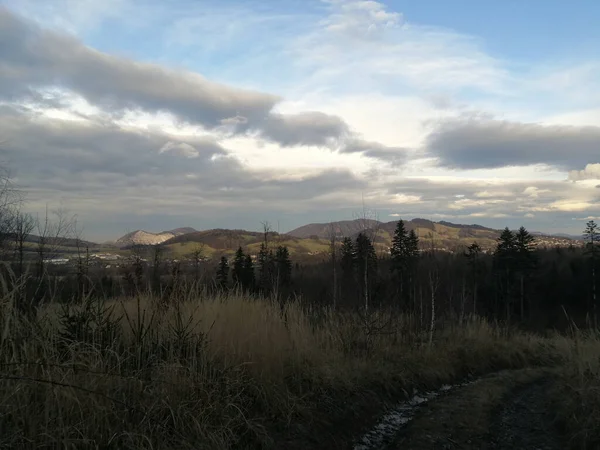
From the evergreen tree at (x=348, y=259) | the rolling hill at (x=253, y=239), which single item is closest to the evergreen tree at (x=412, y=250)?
the rolling hill at (x=253, y=239)

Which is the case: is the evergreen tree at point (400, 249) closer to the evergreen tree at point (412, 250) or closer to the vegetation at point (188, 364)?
the evergreen tree at point (412, 250)

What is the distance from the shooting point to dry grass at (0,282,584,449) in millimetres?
3430

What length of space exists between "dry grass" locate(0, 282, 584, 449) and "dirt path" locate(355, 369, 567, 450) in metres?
0.74

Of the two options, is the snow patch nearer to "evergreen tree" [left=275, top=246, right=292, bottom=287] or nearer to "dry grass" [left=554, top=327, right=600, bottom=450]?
"dry grass" [left=554, top=327, right=600, bottom=450]

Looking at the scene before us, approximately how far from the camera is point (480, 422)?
22.1ft

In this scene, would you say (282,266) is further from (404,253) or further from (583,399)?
(583,399)

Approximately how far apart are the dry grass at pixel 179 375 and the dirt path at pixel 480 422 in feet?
2.41

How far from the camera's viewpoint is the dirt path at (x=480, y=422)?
572cm

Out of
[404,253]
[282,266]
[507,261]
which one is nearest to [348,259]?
[282,266]

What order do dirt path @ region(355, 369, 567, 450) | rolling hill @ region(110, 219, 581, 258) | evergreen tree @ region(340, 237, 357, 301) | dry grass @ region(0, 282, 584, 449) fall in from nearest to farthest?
dry grass @ region(0, 282, 584, 449)
dirt path @ region(355, 369, 567, 450)
rolling hill @ region(110, 219, 581, 258)
evergreen tree @ region(340, 237, 357, 301)

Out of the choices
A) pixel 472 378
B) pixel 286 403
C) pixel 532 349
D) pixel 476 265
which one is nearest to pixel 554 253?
pixel 476 265

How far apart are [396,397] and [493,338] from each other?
30.2 ft

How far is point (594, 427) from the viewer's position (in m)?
5.82

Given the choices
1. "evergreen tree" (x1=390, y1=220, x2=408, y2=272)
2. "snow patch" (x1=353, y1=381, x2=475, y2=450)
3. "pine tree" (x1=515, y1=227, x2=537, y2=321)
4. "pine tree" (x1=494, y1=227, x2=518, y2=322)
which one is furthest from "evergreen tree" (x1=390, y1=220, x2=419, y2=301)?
"snow patch" (x1=353, y1=381, x2=475, y2=450)
